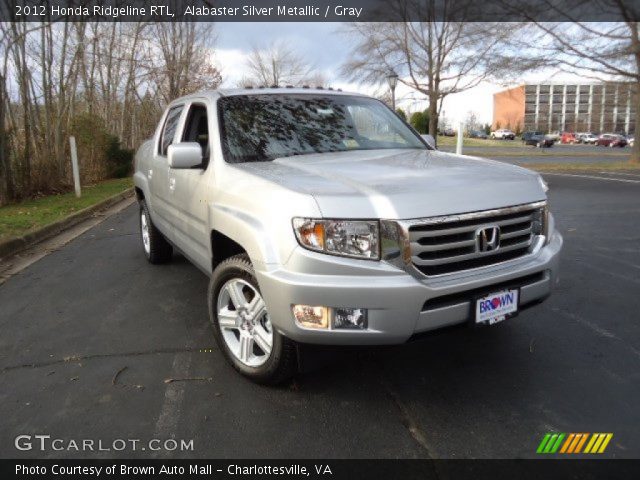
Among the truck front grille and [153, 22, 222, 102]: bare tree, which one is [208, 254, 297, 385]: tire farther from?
[153, 22, 222, 102]: bare tree

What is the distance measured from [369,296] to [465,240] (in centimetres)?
64

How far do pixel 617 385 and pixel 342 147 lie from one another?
2363 millimetres

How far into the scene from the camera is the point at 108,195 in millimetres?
12805

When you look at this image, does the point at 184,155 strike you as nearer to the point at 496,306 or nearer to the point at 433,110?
the point at 496,306

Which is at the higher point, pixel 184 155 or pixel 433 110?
pixel 433 110

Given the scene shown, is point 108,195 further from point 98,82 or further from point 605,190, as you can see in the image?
point 605,190

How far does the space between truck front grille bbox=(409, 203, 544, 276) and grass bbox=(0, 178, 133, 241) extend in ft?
21.0

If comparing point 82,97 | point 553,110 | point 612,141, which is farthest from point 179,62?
point 553,110

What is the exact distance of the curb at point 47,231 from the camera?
6.61 metres

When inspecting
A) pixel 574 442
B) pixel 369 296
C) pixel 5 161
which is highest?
pixel 5 161

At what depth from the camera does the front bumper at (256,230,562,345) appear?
2387 millimetres

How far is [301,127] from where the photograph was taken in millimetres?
3725

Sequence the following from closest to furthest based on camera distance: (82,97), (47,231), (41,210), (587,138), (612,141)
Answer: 1. (47,231)
2. (41,210)
3. (82,97)
4. (612,141)
5. (587,138)
